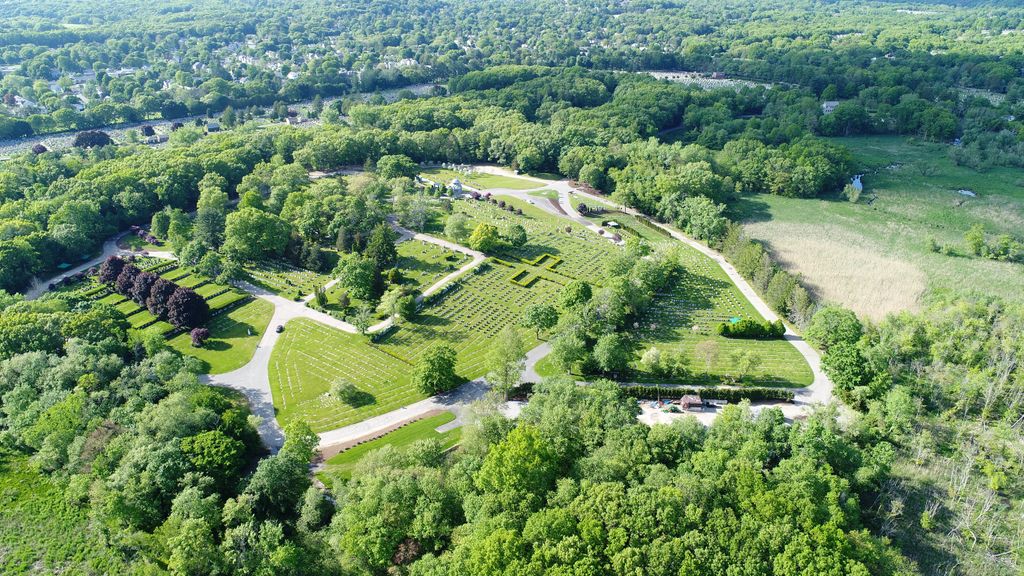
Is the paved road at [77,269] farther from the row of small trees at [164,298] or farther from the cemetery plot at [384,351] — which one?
the cemetery plot at [384,351]

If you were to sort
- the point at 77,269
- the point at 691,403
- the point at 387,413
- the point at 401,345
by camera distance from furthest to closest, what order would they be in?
the point at 77,269
the point at 401,345
the point at 387,413
the point at 691,403

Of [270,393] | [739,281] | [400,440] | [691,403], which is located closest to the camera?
[400,440]

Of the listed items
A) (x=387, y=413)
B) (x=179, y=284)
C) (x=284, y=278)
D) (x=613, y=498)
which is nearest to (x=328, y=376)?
(x=387, y=413)

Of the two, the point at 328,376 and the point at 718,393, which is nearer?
the point at 718,393

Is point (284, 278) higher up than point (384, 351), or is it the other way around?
point (284, 278)

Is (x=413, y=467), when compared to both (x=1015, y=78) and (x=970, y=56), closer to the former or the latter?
(x=1015, y=78)

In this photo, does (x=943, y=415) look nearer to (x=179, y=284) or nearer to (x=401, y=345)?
(x=401, y=345)
